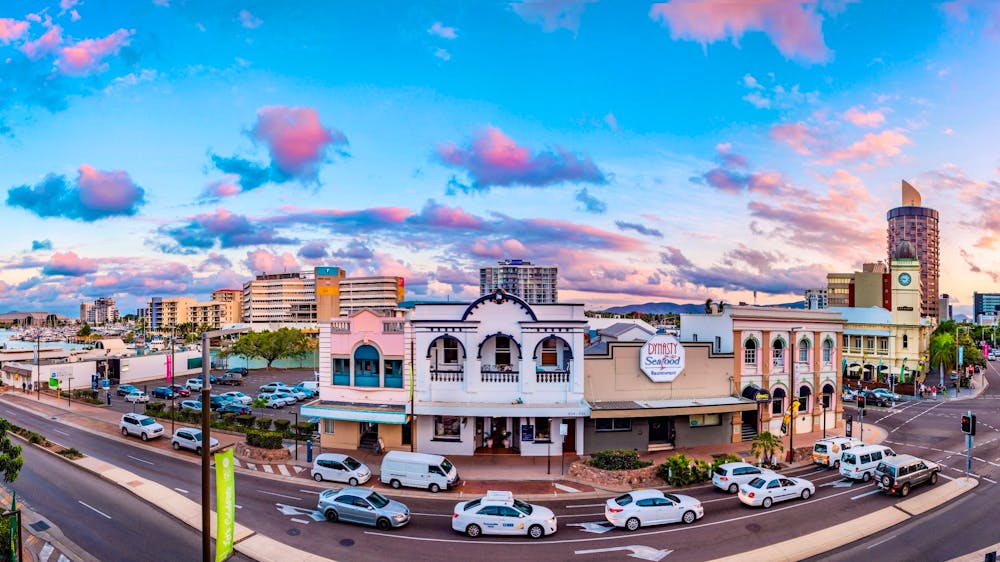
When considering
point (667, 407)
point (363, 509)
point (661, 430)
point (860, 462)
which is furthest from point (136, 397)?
point (860, 462)

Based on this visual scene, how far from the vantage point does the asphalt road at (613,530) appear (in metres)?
22.6

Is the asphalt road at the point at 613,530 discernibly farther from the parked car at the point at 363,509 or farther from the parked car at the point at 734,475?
the parked car at the point at 734,475

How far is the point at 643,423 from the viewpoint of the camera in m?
37.3

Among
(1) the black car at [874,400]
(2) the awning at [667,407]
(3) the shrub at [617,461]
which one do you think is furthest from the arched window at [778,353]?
(1) the black car at [874,400]

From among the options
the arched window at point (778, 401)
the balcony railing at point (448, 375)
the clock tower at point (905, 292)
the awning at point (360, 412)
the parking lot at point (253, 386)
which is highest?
the clock tower at point (905, 292)

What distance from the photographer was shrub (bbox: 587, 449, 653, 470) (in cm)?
3141

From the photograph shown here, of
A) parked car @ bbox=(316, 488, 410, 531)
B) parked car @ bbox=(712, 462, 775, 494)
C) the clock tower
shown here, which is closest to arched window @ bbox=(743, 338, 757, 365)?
parked car @ bbox=(712, 462, 775, 494)

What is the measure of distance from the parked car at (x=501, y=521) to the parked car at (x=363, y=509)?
2624 millimetres

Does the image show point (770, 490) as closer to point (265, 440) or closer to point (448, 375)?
point (448, 375)

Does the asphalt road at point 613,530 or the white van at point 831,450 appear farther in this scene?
the white van at point 831,450

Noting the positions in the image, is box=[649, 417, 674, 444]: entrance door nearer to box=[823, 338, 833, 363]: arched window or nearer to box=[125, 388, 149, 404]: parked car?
box=[823, 338, 833, 363]: arched window

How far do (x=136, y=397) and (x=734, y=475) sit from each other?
201 feet

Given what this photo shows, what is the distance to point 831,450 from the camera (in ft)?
116

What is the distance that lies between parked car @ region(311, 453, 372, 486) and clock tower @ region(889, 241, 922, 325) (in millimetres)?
76586
